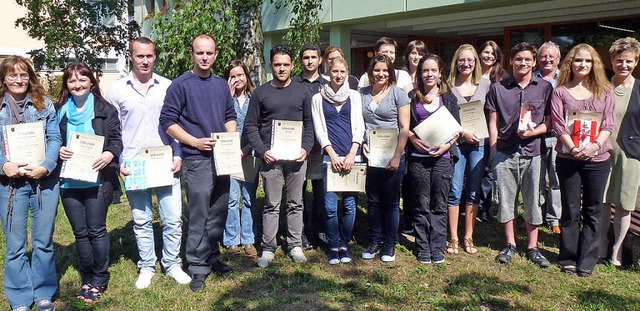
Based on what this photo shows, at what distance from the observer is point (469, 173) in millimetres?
5062

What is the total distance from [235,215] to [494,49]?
328 centimetres

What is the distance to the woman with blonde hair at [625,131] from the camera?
4.28 m

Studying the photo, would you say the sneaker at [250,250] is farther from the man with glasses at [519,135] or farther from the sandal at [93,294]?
the man with glasses at [519,135]

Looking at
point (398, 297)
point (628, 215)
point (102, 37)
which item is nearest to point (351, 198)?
point (398, 297)

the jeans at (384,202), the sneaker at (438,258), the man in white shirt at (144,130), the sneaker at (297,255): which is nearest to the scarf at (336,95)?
the jeans at (384,202)

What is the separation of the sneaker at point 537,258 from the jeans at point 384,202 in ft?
4.31

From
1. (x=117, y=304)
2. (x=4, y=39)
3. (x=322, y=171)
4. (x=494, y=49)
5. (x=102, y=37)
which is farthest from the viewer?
(x=4, y=39)

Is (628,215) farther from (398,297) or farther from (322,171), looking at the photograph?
(322,171)

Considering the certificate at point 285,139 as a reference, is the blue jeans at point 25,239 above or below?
below

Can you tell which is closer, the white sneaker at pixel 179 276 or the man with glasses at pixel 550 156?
the white sneaker at pixel 179 276

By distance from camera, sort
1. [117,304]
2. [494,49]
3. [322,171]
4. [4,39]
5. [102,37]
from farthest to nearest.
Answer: [4,39] < [102,37] < [494,49] < [322,171] < [117,304]

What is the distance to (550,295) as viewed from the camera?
13.2 ft

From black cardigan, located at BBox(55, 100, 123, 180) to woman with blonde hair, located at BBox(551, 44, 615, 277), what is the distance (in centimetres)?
376

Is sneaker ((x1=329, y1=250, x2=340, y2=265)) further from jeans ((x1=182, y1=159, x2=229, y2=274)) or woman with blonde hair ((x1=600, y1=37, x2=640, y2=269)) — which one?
woman with blonde hair ((x1=600, y1=37, x2=640, y2=269))
